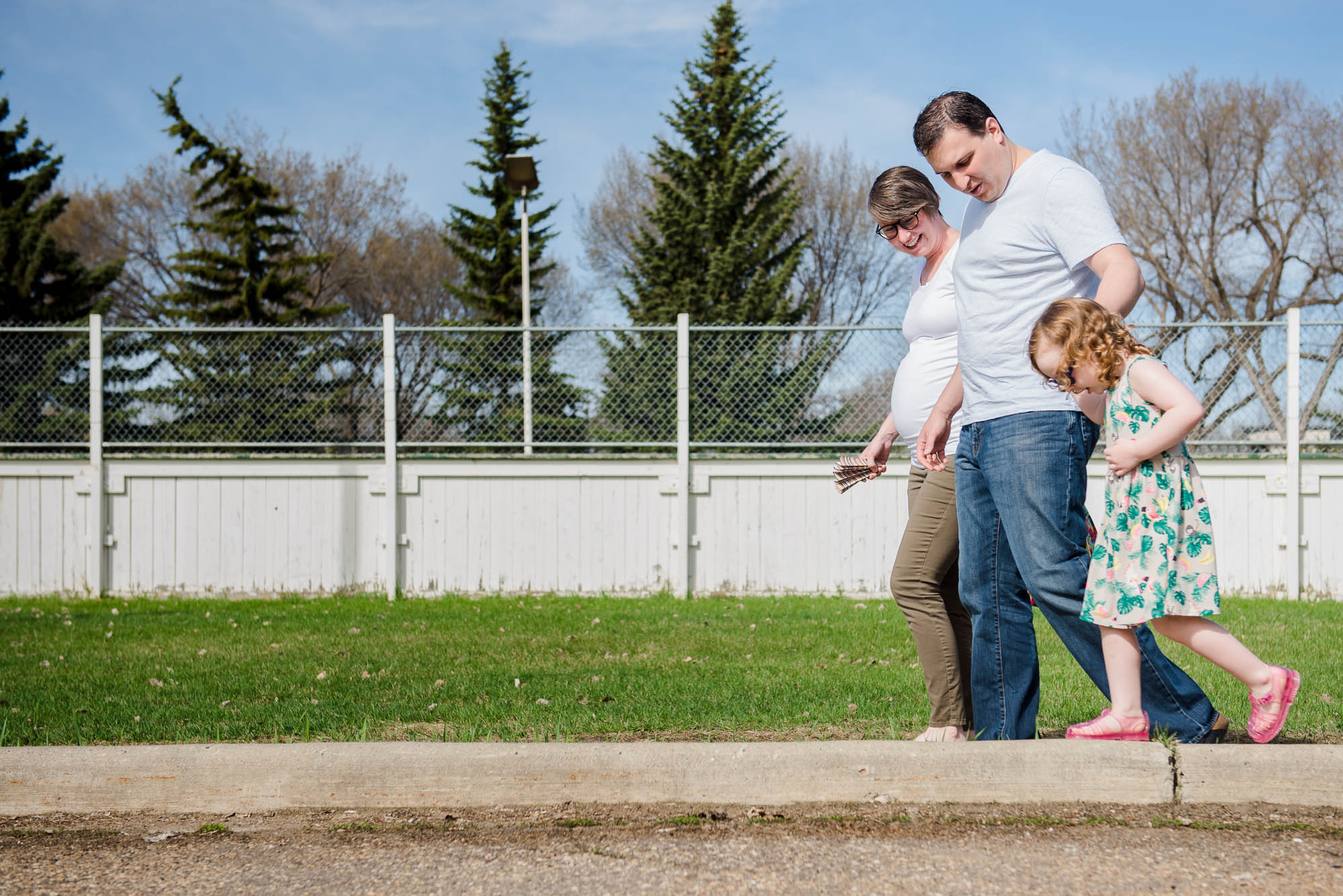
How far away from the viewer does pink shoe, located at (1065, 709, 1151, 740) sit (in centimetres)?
292

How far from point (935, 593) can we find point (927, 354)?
78cm

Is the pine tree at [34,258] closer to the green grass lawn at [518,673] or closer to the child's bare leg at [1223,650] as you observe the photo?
the green grass lawn at [518,673]

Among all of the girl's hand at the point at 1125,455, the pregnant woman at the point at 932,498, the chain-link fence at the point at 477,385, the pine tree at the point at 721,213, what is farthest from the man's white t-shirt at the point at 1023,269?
the pine tree at the point at 721,213

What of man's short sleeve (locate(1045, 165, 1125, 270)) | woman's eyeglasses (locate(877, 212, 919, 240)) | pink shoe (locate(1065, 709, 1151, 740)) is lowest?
pink shoe (locate(1065, 709, 1151, 740))

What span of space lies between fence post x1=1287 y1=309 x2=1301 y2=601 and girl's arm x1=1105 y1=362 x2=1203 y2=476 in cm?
689

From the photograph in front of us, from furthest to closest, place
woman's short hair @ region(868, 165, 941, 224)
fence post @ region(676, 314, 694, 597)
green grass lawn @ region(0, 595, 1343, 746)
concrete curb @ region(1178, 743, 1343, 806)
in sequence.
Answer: fence post @ region(676, 314, 694, 597), green grass lawn @ region(0, 595, 1343, 746), woman's short hair @ region(868, 165, 941, 224), concrete curb @ region(1178, 743, 1343, 806)

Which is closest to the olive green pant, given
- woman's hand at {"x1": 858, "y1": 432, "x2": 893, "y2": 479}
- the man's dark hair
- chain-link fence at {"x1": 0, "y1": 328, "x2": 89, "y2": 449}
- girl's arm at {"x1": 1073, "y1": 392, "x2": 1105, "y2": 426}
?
woman's hand at {"x1": 858, "y1": 432, "x2": 893, "y2": 479}

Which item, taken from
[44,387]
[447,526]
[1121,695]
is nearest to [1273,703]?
[1121,695]

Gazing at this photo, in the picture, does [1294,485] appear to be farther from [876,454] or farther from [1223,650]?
[1223,650]

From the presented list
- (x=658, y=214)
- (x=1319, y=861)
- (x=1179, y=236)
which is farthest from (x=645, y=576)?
Answer: (x=1179, y=236)

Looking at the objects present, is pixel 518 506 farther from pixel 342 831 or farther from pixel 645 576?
pixel 342 831

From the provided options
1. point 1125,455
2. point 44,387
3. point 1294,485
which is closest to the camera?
point 1125,455

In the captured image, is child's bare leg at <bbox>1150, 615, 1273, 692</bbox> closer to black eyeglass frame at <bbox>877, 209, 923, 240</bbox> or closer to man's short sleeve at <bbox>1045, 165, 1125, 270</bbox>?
man's short sleeve at <bbox>1045, 165, 1125, 270</bbox>

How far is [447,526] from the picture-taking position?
8.97m
